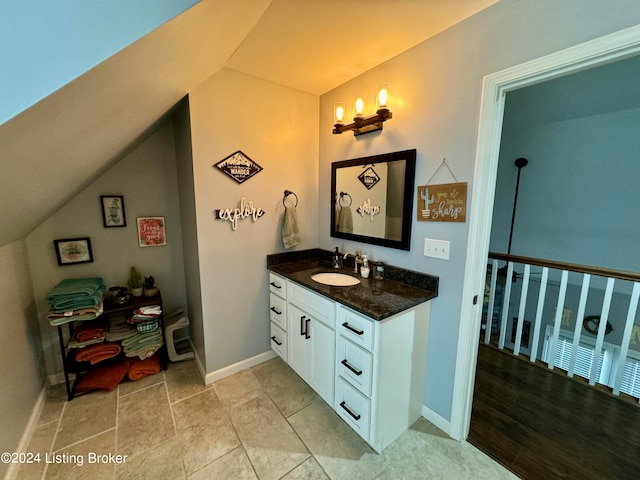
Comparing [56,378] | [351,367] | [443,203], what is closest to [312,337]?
[351,367]

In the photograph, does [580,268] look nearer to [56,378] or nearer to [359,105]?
[359,105]

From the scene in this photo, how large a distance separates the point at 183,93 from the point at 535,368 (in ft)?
12.0

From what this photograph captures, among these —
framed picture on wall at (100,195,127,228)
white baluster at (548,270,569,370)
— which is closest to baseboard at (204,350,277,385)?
framed picture on wall at (100,195,127,228)

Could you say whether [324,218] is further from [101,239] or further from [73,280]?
[73,280]

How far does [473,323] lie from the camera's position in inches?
60.0

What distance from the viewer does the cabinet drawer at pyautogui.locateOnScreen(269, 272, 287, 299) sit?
6.91 ft

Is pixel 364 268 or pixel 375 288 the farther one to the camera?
pixel 364 268

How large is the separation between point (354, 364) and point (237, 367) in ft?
4.12

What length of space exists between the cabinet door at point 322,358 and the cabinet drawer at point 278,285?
0.42 m

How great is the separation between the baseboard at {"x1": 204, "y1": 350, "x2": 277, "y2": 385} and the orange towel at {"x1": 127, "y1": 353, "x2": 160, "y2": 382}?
504 millimetres


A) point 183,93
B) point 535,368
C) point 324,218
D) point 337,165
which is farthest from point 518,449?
point 183,93

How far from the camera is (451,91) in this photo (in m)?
1.48

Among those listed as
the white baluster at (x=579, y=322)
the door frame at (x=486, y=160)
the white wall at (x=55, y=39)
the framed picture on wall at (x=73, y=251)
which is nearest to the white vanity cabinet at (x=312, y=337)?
the door frame at (x=486, y=160)

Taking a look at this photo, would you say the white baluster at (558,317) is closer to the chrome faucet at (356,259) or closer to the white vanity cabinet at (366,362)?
the white vanity cabinet at (366,362)
